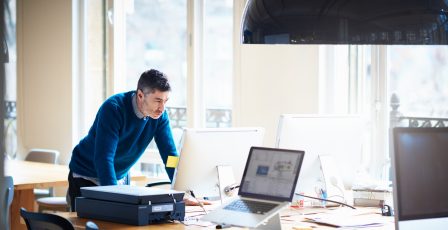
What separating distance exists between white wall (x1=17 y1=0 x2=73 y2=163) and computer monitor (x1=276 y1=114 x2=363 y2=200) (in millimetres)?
3956

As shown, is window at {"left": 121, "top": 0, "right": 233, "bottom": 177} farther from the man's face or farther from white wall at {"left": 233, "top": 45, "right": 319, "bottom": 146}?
the man's face

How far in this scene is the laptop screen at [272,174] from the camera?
2.85 m

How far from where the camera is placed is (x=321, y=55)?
536cm

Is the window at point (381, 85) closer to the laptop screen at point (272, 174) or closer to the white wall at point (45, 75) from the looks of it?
the laptop screen at point (272, 174)

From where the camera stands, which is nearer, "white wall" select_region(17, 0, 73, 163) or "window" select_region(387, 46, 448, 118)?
"window" select_region(387, 46, 448, 118)

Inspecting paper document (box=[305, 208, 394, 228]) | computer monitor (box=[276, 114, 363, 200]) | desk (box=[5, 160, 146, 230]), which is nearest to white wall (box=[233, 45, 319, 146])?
desk (box=[5, 160, 146, 230])

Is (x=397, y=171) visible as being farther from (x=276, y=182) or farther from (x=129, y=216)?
(x=129, y=216)

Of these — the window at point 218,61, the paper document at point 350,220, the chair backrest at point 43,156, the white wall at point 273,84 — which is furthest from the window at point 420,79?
the chair backrest at point 43,156

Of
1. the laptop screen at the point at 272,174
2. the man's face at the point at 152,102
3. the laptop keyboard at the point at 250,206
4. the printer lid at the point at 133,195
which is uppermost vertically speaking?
the man's face at the point at 152,102

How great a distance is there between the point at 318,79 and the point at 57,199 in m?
2.37

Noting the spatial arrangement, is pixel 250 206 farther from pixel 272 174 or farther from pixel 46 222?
pixel 46 222

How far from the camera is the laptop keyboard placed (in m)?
2.85

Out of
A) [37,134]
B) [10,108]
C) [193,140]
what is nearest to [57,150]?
[37,134]

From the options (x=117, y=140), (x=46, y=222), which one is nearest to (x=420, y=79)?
(x=117, y=140)
